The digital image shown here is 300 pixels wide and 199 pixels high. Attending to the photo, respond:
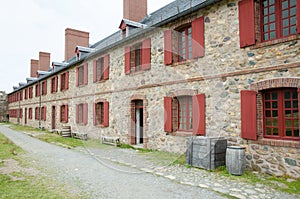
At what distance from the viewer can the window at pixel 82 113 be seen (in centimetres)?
1389

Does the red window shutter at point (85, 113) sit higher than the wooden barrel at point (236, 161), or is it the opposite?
the red window shutter at point (85, 113)

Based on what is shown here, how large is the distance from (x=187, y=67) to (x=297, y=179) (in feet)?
14.4

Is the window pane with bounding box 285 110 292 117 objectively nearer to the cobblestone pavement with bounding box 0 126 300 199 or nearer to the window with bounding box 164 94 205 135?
the cobblestone pavement with bounding box 0 126 300 199

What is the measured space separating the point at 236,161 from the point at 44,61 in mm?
26699

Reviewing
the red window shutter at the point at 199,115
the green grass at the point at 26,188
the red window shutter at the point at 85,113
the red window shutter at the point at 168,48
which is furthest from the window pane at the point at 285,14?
the red window shutter at the point at 85,113

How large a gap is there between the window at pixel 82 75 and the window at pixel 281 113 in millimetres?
10361

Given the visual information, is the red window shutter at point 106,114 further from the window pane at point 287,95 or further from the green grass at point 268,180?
the window pane at point 287,95

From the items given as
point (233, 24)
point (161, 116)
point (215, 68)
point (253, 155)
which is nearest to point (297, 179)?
point (253, 155)

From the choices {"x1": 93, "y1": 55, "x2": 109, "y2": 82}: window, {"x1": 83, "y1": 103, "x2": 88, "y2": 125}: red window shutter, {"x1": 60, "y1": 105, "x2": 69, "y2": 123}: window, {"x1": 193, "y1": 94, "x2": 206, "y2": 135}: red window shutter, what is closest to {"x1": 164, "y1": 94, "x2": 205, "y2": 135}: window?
{"x1": 193, "y1": 94, "x2": 206, "y2": 135}: red window shutter

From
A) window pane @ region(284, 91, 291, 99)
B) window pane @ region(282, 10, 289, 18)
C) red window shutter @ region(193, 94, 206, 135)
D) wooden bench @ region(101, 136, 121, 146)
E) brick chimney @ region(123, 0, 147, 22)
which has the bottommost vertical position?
wooden bench @ region(101, 136, 121, 146)

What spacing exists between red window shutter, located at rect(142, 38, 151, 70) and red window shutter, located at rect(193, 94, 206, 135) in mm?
2831

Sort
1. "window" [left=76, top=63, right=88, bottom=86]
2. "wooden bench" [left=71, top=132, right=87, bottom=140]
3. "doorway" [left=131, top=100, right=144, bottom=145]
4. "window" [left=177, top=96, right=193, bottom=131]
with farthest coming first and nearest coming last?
"window" [left=76, top=63, right=88, bottom=86]
"wooden bench" [left=71, top=132, right=87, bottom=140]
"doorway" [left=131, top=100, right=144, bottom=145]
"window" [left=177, top=96, right=193, bottom=131]

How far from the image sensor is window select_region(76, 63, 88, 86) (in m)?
13.9

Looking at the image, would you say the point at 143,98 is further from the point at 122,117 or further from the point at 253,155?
the point at 253,155
